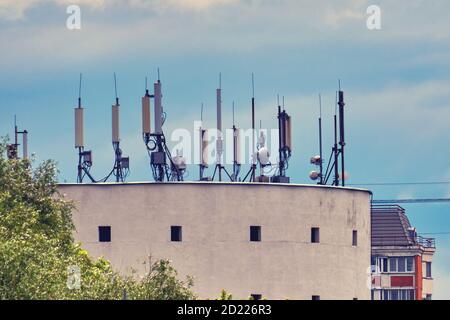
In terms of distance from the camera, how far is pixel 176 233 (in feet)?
427

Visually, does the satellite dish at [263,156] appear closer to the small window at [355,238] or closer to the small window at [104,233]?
the small window at [355,238]

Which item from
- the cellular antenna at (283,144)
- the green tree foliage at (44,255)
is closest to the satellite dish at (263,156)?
the cellular antenna at (283,144)

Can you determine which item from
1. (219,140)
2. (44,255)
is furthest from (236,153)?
(44,255)

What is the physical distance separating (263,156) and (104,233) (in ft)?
42.7

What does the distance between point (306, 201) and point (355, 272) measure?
7.18 meters

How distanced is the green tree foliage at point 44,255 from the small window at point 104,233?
855 inches

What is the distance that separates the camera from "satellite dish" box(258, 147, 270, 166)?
12612 cm

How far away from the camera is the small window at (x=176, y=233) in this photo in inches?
5113

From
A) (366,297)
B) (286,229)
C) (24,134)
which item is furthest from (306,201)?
(24,134)

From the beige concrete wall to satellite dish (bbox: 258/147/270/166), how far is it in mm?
2798

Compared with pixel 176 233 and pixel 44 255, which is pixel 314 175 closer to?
pixel 176 233

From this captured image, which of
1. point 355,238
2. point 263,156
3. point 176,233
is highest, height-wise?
point 263,156

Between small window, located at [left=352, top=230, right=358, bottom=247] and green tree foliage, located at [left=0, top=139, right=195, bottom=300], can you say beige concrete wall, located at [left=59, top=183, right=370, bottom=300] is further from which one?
green tree foliage, located at [left=0, top=139, right=195, bottom=300]

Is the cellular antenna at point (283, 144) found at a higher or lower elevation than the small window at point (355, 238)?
higher
